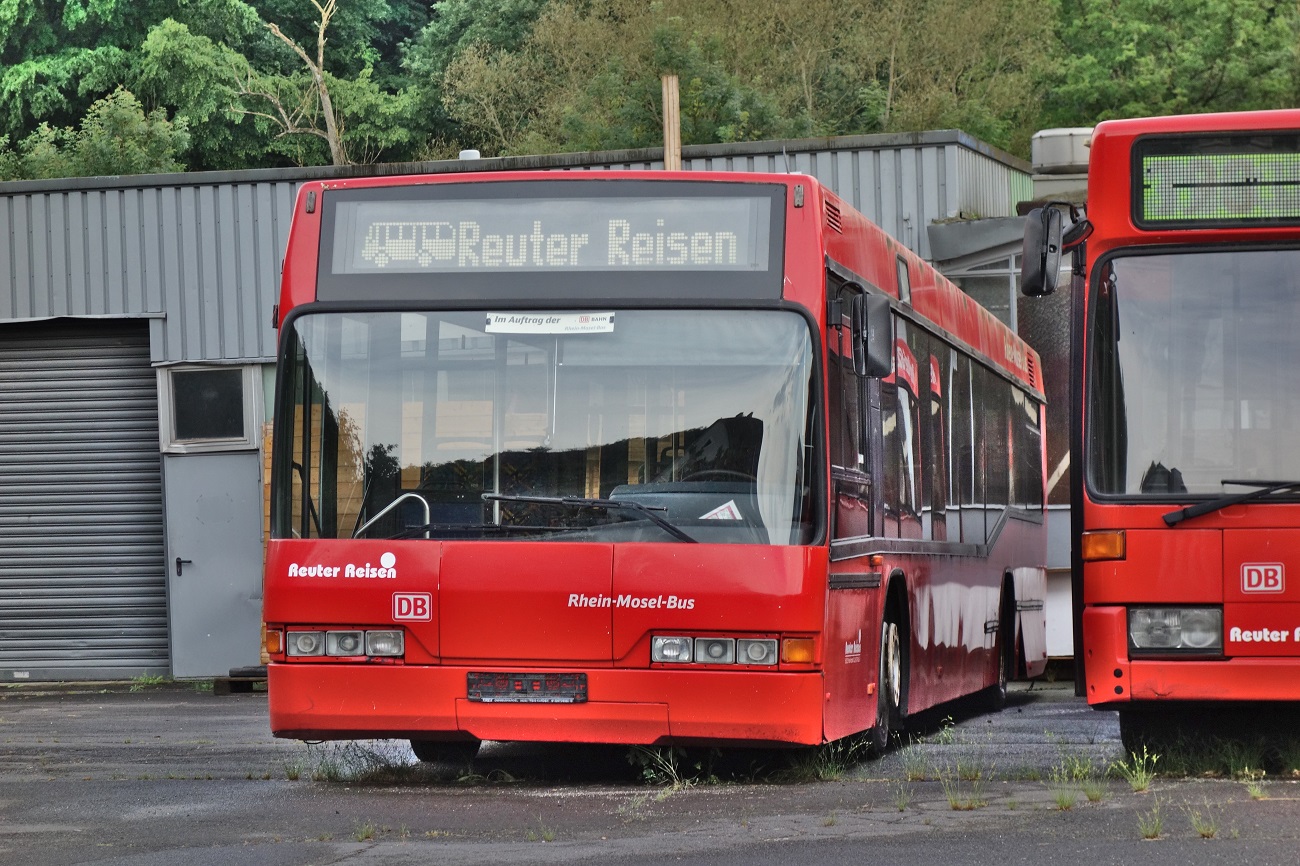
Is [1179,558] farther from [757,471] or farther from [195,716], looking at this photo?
[195,716]

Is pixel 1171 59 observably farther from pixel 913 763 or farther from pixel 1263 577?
pixel 1263 577

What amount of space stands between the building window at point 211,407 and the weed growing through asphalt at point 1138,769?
13.9 metres

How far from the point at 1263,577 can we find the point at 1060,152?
64.8 ft

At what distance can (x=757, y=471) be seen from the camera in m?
9.20

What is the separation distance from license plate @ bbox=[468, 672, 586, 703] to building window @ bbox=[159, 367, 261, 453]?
43.3 feet

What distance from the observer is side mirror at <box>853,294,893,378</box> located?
9.47 m

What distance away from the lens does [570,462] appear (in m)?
9.27

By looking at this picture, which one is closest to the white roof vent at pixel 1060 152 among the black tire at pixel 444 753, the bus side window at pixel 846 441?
the bus side window at pixel 846 441

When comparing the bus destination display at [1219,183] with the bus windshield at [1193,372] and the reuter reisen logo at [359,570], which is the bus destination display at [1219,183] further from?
the reuter reisen logo at [359,570]

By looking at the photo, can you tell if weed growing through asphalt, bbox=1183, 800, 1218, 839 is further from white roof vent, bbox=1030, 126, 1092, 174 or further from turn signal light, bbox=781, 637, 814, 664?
white roof vent, bbox=1030, 126, 1092, 174

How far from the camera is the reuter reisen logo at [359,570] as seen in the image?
935 centimetres

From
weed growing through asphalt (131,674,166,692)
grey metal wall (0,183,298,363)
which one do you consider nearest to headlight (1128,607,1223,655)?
weed growing through asphalt (131,674,166,692)

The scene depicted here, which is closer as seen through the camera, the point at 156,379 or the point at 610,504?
the point at 610,504

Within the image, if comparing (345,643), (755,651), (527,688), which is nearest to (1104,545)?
(755,651)
